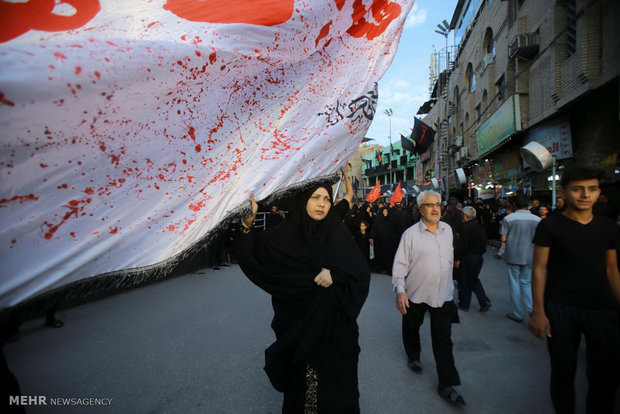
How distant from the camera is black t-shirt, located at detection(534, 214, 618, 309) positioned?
225cm

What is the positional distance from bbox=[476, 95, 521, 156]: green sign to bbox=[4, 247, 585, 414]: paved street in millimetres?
8752

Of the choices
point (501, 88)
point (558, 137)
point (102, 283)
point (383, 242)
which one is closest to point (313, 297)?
point (102, 283)

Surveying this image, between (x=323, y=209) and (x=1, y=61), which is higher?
(x=1, y=61)

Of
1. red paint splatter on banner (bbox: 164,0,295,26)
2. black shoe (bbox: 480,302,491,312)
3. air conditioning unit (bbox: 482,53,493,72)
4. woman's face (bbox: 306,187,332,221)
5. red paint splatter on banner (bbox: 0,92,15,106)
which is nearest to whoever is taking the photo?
red paint splatter on banner (bbox: 0,92,15,106)

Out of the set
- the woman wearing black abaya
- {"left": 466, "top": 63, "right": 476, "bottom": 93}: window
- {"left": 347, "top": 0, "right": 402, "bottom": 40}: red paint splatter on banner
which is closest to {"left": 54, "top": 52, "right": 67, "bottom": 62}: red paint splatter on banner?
{"left": 347, "top": 0, "right": 402, "bottom": 40}: red paint splatter on banner

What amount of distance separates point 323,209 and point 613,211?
6400 millimetres

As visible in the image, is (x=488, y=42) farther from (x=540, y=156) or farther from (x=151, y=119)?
(x=151, y=119)

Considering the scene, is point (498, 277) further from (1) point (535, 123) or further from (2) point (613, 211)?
(1) point (535, 123)

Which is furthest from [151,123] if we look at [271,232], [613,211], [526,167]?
[526,167]

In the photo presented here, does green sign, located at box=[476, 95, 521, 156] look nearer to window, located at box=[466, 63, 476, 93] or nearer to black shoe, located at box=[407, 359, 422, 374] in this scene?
window, located at box=[466, 63, 476, 93]

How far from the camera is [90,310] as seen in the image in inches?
233

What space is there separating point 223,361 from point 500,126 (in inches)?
562

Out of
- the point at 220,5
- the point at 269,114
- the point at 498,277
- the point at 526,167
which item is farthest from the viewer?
the point at 526,167

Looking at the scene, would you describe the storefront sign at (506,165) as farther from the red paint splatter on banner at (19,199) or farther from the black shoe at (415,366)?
the red paint splatter on banner at (19,199)
